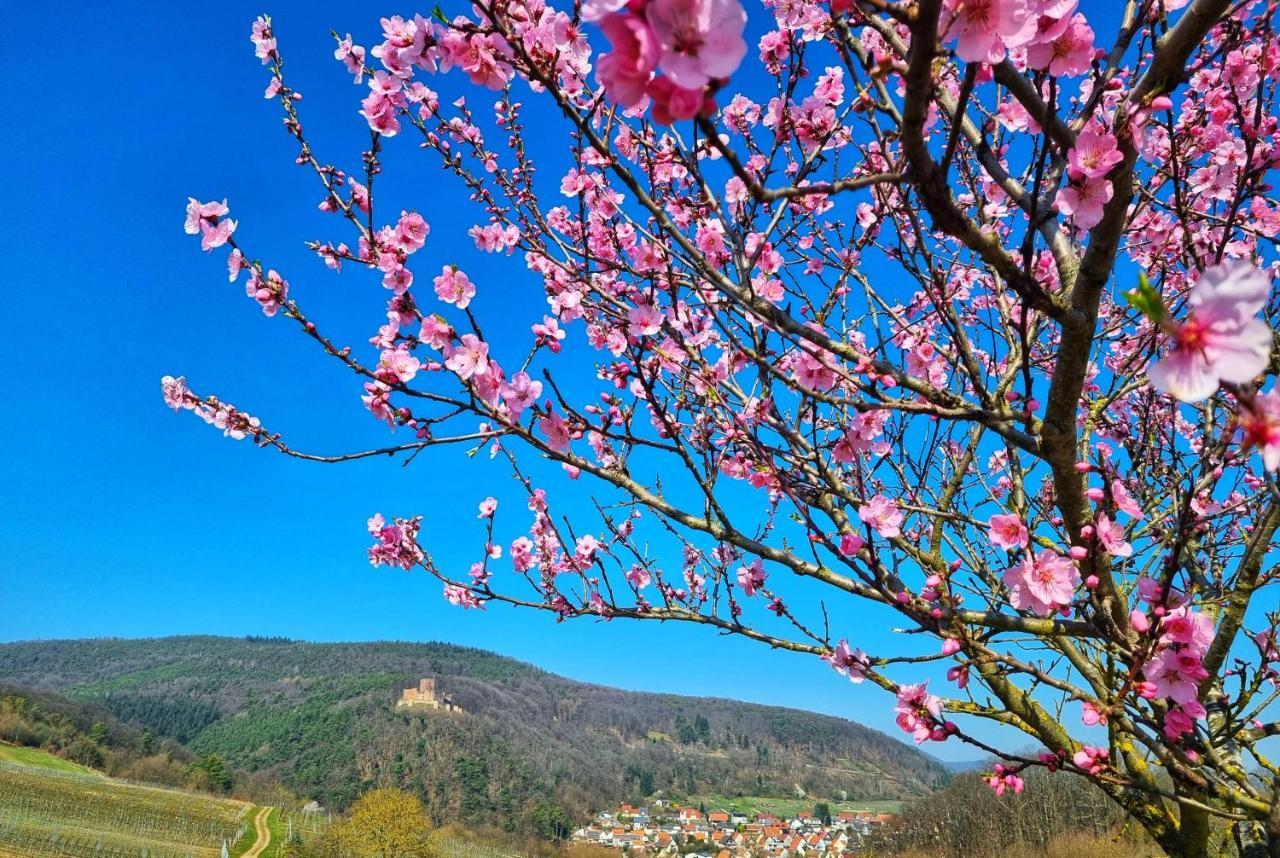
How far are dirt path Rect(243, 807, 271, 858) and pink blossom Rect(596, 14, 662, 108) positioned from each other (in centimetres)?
4399

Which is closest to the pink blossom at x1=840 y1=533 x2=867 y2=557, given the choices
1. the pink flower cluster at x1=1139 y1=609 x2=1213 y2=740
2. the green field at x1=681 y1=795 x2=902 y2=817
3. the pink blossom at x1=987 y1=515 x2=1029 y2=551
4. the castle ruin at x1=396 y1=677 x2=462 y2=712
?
the pink blossom at x1=987 y1=515 x2=1029 y2=551

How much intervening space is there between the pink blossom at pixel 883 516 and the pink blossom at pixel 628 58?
1.57m

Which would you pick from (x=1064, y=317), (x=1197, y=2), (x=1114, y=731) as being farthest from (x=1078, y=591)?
(x=1197, y=2)

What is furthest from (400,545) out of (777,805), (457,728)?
(457,728)

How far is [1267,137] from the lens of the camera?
7.00 feet

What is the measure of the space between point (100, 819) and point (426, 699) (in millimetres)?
57941

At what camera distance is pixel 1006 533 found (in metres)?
1.97

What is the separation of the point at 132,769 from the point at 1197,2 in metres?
80.8

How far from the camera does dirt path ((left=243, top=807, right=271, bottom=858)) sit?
35547mm

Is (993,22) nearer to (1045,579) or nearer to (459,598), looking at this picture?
(1045,579)

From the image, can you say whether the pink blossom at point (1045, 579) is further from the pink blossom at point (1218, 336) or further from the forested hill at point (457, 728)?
the forested hill at point (457, 728)

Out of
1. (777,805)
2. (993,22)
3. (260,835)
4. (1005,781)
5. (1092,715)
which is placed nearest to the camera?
(993,22)

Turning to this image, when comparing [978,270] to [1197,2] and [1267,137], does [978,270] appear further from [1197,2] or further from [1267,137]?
[1197,2]

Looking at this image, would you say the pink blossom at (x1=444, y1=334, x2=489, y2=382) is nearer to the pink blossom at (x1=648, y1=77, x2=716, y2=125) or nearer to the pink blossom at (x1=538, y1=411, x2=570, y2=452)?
the pink blossom at (x1=538, y1=411, x2=570, y2=452)
